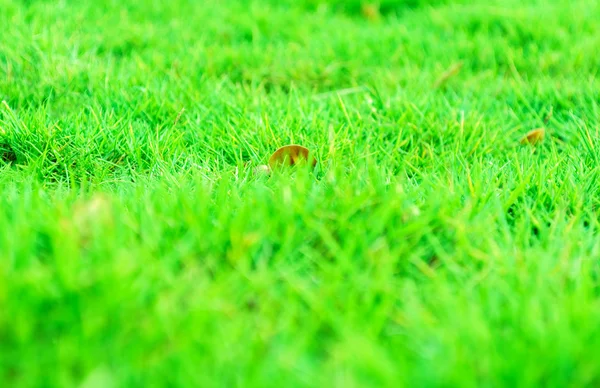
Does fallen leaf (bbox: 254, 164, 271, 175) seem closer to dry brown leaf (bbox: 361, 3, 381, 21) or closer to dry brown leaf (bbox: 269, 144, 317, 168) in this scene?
dry brown leaf (bbox: 269, 144, 317, 168)

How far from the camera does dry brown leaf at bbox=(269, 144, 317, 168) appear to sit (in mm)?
1875

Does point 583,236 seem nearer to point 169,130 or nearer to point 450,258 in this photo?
point 450,258

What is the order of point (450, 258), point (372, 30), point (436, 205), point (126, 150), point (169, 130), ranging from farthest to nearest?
Answer: point (372, 30) < point (169, 130) < point (126, 150) < point (436, 205) < point (450, 258)

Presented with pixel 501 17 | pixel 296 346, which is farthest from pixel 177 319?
pixel 501 17

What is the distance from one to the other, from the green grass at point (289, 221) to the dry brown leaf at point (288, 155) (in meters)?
0.07

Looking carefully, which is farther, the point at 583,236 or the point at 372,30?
the point at 372,30

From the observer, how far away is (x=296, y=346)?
1.08 meters

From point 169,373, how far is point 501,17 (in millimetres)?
2988

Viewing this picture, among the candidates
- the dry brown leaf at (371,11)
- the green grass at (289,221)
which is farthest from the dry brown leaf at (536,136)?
the dry brown leaf at (371,11)

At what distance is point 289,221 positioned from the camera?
1.37 meters

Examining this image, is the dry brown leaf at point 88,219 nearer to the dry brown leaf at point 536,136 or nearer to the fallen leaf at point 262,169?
the fallen leaf at point 262,169

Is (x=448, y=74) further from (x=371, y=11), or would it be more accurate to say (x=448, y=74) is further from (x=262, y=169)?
(x=262, y=169)

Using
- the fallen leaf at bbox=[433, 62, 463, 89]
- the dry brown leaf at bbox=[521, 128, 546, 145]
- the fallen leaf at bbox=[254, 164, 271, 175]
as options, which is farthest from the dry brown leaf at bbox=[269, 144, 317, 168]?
the fallen leaf at bbox=[433, 62, 463, 89]

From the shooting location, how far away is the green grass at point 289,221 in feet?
3.43
